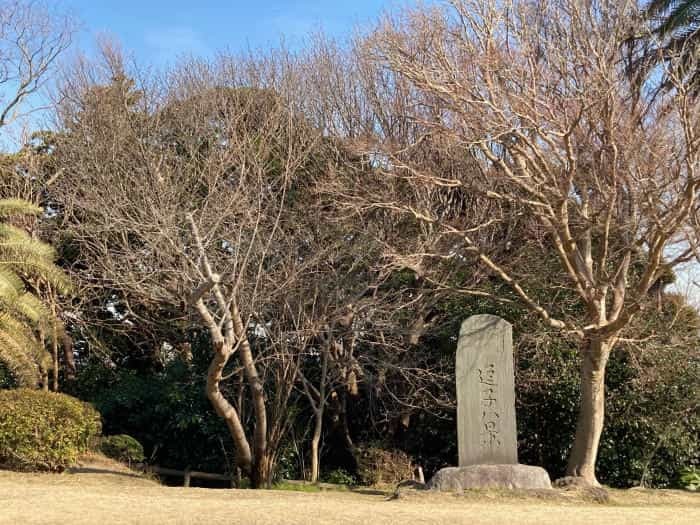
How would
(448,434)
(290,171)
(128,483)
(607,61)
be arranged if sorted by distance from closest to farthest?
1. (607,61)
2. (128,483)
3. (290,171)
4. (448,434)

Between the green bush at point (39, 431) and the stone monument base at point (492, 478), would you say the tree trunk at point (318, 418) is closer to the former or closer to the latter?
the stone monument base at point (492, 478)

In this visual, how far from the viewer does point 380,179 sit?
48.5 ft

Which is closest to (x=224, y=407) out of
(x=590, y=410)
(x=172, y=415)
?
Result: (x=172, y=415)

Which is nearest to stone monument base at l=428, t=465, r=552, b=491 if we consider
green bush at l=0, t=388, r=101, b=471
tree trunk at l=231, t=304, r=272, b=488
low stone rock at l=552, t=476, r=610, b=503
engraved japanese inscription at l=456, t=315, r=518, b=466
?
low stone rock at l=552, t=476, r=610, b=503

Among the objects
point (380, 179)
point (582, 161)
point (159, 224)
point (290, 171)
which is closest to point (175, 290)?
point (159, 224)

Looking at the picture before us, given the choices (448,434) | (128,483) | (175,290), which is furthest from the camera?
(448,434)

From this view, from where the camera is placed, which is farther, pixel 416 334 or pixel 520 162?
pixel 416 334

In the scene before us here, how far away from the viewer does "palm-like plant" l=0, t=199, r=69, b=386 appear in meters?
14.2

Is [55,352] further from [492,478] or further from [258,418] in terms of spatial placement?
[492,478]

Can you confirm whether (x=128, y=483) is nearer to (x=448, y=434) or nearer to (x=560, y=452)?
(x=448, y=434)

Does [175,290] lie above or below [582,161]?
below

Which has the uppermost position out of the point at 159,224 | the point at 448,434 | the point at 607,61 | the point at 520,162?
the point at 607,61

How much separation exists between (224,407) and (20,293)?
444 cm

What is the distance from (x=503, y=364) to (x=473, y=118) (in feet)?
12.6
